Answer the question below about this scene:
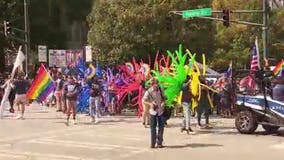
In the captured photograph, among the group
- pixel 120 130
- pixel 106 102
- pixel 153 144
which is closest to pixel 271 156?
pixel 153 144

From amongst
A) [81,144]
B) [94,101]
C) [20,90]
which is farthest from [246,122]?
[20,90]

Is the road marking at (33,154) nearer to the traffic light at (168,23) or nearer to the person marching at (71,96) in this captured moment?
the person marching at (71,96)

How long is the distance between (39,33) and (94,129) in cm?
4266

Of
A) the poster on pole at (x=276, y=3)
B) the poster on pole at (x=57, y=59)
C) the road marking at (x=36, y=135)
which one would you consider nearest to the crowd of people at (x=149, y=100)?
the road marking at (x=36, y=135)

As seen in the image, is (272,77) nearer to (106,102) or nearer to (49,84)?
(106,102)

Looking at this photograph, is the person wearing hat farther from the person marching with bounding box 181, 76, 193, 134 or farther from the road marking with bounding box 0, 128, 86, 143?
the road marking with bounding box 0, 128, 86, 143

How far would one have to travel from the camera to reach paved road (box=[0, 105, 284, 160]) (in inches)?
550

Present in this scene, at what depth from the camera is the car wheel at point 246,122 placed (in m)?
17.7

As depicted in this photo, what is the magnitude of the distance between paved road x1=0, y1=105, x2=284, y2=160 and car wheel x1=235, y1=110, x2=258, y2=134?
0.27 m

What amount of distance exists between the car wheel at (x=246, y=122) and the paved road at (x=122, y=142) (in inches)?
10.5

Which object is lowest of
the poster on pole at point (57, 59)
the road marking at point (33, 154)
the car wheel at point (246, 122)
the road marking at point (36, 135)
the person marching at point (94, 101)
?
the road marking at point (33, 154)

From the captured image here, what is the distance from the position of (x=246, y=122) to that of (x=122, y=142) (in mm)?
3691

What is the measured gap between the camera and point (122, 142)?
53.7ft

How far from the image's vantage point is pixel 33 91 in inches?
1059
